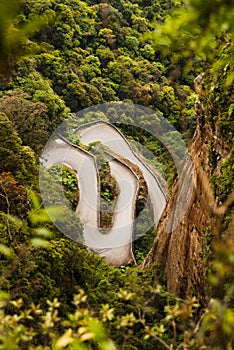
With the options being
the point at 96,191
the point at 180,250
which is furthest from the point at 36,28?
the point at 96,191

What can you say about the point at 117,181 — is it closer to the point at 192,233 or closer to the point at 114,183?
→ the point at 114,183

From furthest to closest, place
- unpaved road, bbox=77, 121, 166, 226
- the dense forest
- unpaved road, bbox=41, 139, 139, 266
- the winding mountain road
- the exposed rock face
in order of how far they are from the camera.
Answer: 1. unpaved road, bbox=77, 121, 166, 226
2. the winding mountain road
3. unpaved road, bbox=41, 139, 139, 266
4. the exposed rock face
5. the dense forest

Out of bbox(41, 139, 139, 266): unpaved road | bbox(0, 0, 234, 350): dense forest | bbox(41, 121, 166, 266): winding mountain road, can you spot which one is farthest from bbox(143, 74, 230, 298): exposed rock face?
bbox(41, 121, 166, 266): winding mountain road

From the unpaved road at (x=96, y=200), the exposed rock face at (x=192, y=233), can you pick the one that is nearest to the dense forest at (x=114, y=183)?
the exposed rock face at (x=192, y=233)

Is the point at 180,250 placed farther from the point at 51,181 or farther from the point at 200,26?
the point at 200,26

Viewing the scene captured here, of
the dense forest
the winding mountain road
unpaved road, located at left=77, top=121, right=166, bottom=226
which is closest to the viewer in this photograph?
the dense forest

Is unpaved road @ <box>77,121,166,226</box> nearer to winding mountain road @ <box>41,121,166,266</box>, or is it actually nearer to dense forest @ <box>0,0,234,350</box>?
winding mountain road @ <box>41,121,166,266</box>

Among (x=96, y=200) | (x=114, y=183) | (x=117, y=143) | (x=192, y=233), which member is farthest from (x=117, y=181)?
(x=192, y=233)

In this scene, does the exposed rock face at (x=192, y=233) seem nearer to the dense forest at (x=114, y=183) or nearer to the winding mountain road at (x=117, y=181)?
the dense forest at (x=114, y=183)
